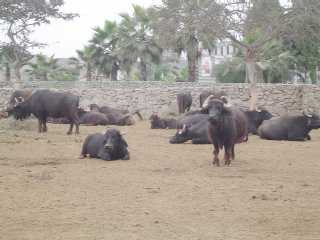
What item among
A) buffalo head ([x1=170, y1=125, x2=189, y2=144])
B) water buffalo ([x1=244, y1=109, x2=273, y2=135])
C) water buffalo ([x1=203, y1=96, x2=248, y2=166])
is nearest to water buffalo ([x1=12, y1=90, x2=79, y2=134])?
buffalo head ([x1=170, y1=125, x2=189, y2=144])

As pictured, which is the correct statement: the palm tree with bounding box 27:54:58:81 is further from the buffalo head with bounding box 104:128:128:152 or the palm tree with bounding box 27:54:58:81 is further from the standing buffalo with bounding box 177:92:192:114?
the buffalo head with bounding box 104:128:128:152

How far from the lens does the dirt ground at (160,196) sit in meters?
6.93

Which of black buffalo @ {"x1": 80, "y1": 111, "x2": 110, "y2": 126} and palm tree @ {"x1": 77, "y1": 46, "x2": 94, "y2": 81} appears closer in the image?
black buffalo @ {"x1": 80, "y1": 111, "x2": 110, "y2": 126}

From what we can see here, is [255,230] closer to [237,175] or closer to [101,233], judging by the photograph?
[101,233]

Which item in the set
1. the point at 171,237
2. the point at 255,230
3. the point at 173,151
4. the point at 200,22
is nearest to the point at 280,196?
the point at 255,230

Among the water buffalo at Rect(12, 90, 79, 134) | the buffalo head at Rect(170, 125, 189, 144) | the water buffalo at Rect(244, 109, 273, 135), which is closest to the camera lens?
the buffalo head at Rect(170, 125, 189, 144)

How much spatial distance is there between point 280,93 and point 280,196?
82.2ft

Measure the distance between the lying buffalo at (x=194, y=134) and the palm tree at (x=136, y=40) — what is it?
2632cm

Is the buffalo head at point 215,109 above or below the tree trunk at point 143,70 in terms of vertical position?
below

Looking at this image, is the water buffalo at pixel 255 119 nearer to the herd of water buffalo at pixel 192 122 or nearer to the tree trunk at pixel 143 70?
the herd of water buffalo at pixel 192 122

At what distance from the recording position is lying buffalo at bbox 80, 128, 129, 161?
1327 cm

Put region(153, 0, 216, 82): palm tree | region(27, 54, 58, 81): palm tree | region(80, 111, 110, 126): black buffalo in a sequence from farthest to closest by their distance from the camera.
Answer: region(27, 54, 58, 81): palm tree, region(153, 0, 216, 82): palm tree, region(80, 111, 110, 126): black buffalo

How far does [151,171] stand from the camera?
11773 millimetres

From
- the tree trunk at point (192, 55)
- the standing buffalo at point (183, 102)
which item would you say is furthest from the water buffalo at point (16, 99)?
the tree trunk at point (192, 55)
